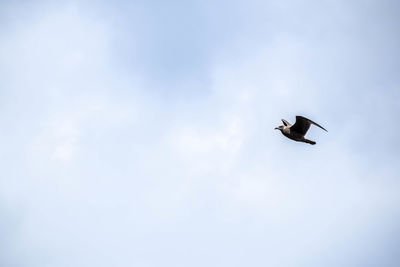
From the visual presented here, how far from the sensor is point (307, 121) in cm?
6650

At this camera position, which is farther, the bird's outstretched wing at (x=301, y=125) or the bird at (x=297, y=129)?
the bird at (x=297, y=129)

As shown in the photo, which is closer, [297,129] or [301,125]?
[301,125]

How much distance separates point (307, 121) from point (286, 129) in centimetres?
345

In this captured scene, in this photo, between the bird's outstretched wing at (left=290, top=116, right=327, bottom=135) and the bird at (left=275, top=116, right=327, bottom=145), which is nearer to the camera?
the bird's outstretched wing at (left=290, top=116, right=327, bottom=135)

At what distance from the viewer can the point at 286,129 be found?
69562 mm
